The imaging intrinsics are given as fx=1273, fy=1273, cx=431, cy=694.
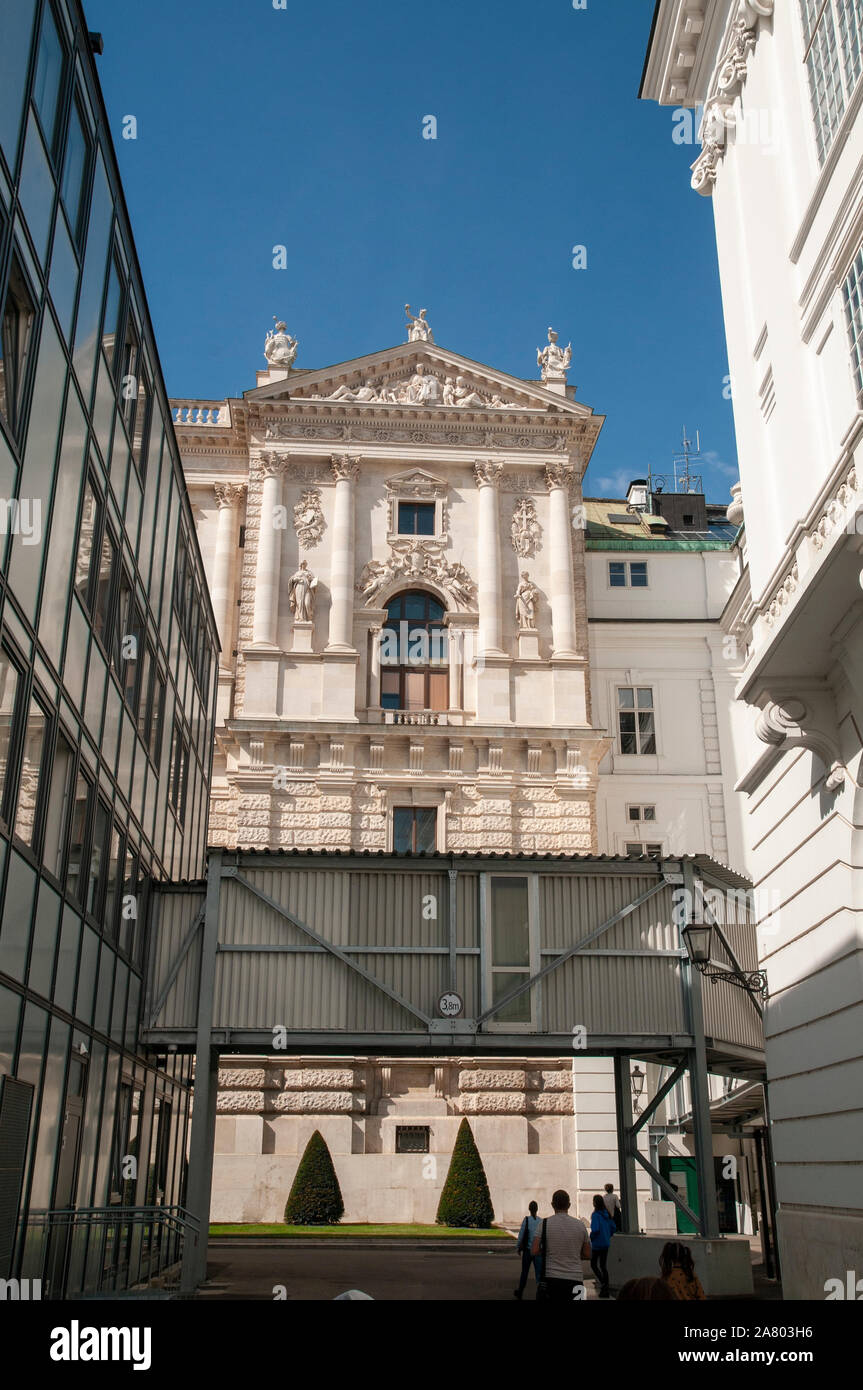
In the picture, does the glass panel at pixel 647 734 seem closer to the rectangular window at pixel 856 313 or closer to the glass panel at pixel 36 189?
the rectangular window at pixel 856 313

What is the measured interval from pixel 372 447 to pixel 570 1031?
30247mm

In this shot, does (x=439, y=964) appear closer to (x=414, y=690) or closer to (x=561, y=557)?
(x=414, y=690)

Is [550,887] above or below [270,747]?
below

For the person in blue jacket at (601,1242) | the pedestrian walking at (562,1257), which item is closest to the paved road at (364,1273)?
the person in blue jacket at (601,1242)

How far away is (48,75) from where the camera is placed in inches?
583

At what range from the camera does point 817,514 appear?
14906mm

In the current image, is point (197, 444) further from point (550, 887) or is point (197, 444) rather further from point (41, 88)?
point (41, 88)

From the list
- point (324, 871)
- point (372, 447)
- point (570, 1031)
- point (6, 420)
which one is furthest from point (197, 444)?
point (6, 420)

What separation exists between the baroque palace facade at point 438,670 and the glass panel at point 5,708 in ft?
89.0

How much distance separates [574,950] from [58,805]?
412 inches

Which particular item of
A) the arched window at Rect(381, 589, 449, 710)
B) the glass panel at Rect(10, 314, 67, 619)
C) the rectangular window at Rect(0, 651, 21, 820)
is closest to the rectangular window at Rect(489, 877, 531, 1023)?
the rectangular window at Rect(0, 651, 21, 820)

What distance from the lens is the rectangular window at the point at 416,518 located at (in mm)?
47812

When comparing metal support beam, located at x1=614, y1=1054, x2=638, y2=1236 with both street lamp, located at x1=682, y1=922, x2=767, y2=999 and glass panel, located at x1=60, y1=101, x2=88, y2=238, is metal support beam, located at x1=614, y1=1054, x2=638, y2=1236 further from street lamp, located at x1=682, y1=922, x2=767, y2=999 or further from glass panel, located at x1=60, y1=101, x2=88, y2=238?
glass panel, located at x1=60, y1=101, x2=88, y2=238

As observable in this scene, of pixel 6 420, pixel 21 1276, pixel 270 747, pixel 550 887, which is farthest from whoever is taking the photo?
pixel 270 747
